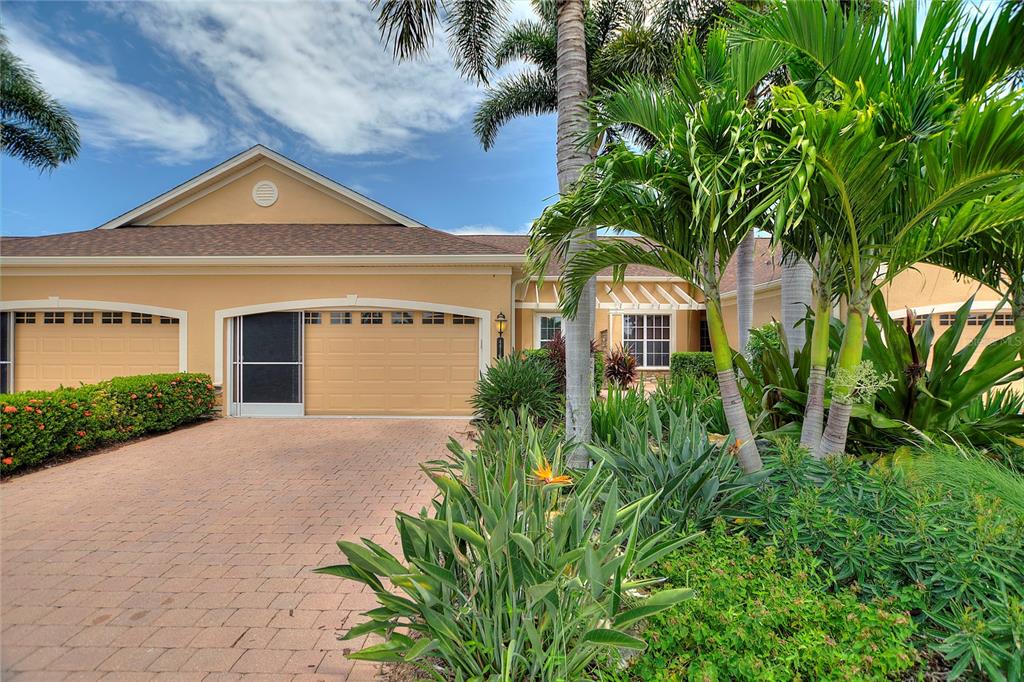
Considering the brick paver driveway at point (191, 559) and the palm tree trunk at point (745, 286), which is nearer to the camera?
the brick paver driveway at point (191, 559)

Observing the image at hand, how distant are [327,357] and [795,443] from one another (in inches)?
435

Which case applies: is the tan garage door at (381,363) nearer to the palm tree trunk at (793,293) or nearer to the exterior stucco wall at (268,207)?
the exterior stucco wall at (268,207)

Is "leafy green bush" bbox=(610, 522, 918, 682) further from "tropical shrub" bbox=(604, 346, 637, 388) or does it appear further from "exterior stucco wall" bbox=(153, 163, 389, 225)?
"exterior stucco wall" bbox=(153, 163, 389, 225)

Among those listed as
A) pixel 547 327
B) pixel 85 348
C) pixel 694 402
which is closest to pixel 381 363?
pixel 547 327

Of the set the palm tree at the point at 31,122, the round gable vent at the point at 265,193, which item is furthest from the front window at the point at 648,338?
the palm tree at the point at 31,122

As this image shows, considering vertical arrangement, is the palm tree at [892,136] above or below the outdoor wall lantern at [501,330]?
above

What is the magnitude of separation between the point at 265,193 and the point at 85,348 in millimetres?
6618

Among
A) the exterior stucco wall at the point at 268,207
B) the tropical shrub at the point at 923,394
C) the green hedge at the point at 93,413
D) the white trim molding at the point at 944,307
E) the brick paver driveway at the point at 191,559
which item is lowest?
the brick paver driveway at the point at 191,559

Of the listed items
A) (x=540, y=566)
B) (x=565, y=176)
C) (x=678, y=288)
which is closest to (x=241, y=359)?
(x=565, y=176)

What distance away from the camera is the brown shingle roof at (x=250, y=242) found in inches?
471

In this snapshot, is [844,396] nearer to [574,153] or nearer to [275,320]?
[574,153]

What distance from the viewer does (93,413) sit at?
821cm

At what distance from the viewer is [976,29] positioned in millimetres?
3771

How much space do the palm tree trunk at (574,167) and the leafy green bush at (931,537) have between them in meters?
2.16
